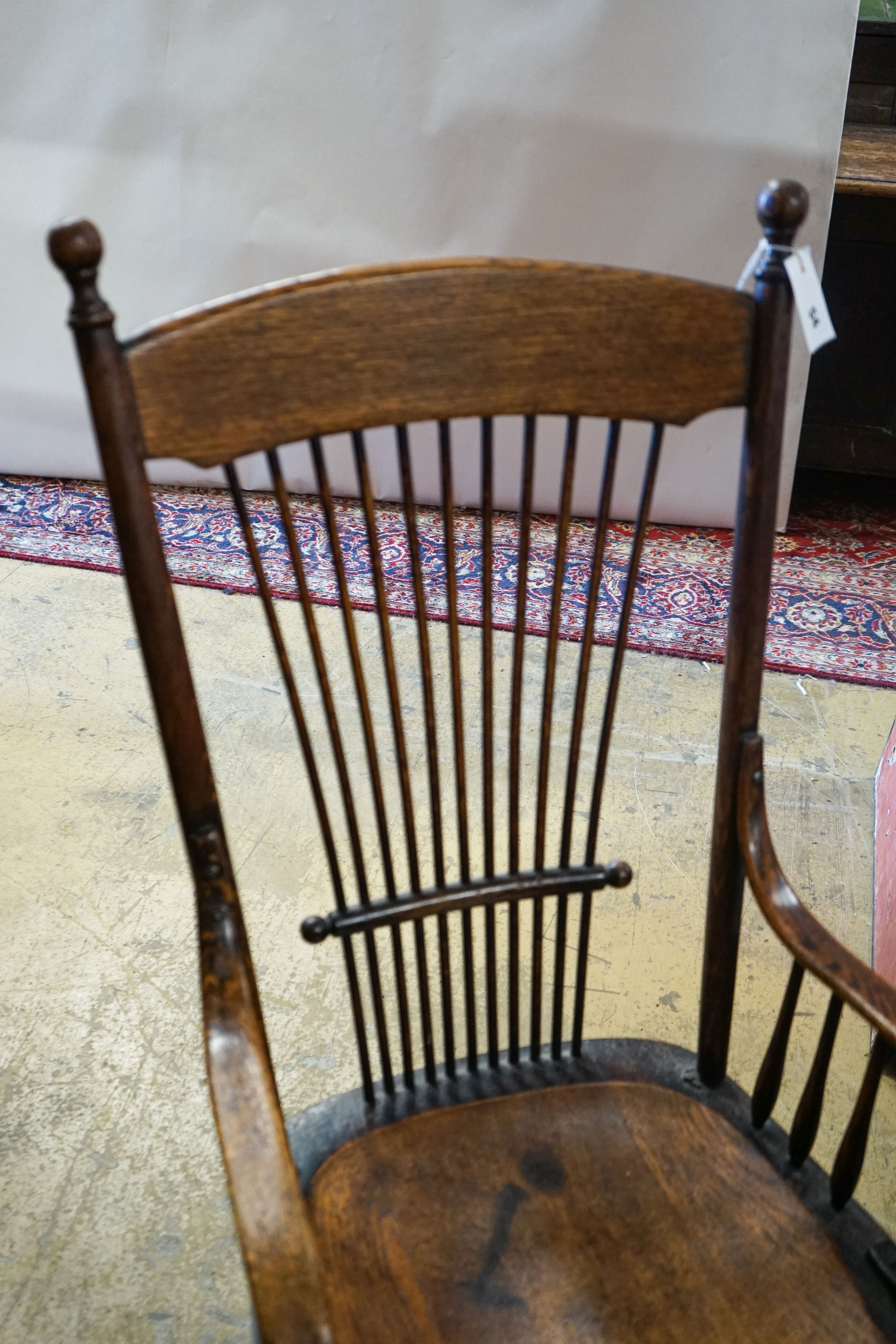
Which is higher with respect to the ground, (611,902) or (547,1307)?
(547,1307)

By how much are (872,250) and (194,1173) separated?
249 cm

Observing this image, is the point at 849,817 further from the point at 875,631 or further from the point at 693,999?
the point at 875,631

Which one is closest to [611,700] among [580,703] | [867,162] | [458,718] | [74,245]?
[580,703]

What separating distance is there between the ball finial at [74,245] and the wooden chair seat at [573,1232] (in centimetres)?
69

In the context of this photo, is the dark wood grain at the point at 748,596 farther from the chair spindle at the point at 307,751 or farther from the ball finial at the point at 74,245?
the ball finial at the point at 74,245

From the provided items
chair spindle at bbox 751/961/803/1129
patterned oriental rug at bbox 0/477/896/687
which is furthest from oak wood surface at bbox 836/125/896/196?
chair spindle at bbox 751/961/803/1129

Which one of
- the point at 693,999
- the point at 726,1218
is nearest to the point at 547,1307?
the point at 726,1218

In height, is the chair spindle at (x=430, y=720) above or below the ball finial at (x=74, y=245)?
below

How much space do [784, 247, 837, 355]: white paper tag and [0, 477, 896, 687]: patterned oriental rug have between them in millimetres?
1717

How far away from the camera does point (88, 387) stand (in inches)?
29.0

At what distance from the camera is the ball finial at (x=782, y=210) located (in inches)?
32.2

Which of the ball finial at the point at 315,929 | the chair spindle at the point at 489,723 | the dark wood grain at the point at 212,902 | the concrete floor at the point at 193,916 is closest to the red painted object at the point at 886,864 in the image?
the concrete floor at the point at 193,916

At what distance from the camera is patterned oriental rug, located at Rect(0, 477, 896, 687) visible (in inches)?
105

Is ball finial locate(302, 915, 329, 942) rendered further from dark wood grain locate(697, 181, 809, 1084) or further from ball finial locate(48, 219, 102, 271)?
ball finial locate(48, 219, 102, 271)
